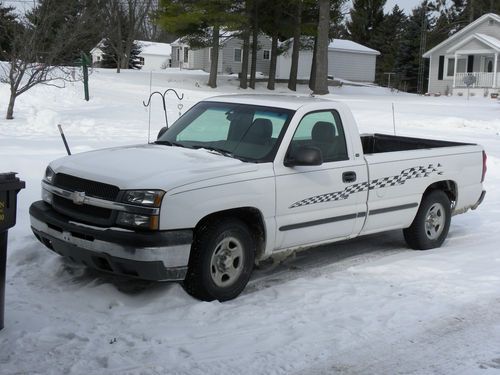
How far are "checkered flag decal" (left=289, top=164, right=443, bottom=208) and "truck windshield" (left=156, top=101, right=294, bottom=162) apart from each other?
1.98 ft

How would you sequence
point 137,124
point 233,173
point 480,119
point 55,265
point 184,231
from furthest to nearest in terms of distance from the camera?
point 480,119, point 137,124, point 55,265, point 233,173, point 184,231

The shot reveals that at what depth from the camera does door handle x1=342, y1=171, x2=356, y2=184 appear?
6.40 meters

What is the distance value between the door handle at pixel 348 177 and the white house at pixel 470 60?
122ft

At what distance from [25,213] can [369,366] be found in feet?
15.5

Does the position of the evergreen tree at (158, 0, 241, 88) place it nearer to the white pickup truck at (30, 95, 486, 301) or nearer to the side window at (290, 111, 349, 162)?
the white pickup truck at (30, 95, 486, 301)

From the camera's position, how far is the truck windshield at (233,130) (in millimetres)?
6051

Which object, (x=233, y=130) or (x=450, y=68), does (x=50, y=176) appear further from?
(x=450, y=68)

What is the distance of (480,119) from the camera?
23.1 m

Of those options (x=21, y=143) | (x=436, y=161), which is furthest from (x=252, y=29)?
→ (x=436, y=161)

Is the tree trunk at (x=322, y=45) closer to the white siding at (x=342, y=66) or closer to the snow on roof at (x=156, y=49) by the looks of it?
the white siding at (x=342, y=66)

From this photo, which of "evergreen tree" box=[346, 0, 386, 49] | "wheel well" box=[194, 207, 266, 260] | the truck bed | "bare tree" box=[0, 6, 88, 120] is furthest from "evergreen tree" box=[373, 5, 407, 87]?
"wheel well" box=[194, 207, 266, 260]

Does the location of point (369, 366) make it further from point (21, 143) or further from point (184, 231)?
point (21, 143)

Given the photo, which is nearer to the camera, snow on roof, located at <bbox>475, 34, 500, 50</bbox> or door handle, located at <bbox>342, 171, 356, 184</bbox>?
door handle, located at <bbox>342, 171, 356, 184</bbox>

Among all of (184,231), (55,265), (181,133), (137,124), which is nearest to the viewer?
(184,231)
